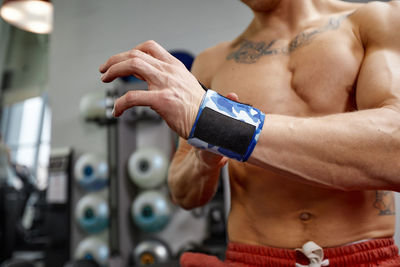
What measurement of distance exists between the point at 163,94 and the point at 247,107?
136mm

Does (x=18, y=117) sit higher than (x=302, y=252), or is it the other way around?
(x=302, y=252)

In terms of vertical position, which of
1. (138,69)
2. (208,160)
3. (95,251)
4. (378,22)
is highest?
(378,22)

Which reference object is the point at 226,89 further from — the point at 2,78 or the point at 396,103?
the point at 2,78


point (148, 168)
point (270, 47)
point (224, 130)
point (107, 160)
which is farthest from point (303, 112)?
point (107, 160)

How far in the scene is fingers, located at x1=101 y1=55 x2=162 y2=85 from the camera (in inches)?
18.5

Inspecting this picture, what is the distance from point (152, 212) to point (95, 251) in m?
0.65

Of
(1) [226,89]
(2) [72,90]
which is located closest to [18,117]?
(2) [72,90]

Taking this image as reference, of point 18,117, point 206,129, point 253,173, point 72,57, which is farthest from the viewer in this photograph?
point 18,117

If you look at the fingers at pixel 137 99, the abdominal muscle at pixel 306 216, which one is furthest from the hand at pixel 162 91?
the abdominal muscle at pixel 306 216

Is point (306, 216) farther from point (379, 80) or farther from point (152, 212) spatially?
point (152, 212)

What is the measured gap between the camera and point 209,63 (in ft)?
3.09

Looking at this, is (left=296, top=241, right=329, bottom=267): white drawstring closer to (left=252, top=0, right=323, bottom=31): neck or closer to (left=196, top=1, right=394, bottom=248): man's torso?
(left=196, top=1, right=394, bottom=248): man's torso

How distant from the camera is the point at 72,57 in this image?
2.98m

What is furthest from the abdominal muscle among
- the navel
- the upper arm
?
the upper arm
